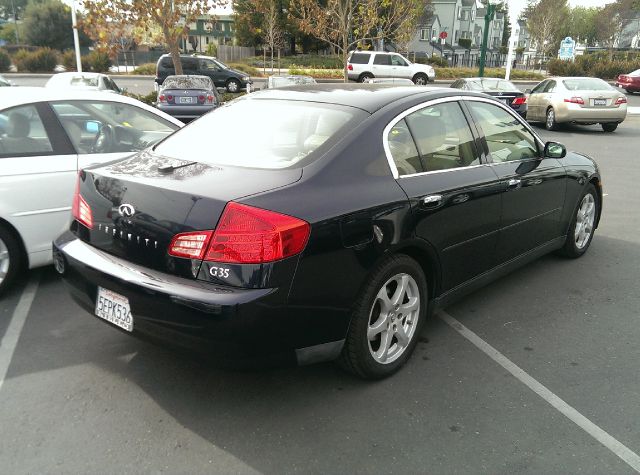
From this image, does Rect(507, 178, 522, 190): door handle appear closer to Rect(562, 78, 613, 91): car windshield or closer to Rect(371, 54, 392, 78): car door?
Rect(562, 78, 613, 91): car windshield

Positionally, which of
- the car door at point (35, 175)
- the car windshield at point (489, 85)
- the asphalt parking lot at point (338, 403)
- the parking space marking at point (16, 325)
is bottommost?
the parking space marking at point (16, 325)

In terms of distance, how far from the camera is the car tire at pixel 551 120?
15.8 m

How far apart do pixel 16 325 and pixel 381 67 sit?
29.2 metres

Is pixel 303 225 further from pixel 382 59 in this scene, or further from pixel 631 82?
pixel 631 82

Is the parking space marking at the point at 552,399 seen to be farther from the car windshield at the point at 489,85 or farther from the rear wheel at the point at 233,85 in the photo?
the rear wheel at the point at 233,85

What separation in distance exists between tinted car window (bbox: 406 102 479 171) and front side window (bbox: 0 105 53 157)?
9.52ft

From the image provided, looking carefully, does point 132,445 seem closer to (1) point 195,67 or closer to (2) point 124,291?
(2) point 124,291

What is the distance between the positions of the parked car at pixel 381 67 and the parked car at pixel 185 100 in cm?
1732

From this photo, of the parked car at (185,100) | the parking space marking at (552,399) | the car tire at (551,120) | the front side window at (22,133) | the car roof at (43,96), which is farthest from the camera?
the car tire at (551,120)

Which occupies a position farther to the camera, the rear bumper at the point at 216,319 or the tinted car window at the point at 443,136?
the tinted car window at the point at 443,136

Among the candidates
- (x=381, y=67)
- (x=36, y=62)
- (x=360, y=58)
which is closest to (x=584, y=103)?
(x=381, y=67)

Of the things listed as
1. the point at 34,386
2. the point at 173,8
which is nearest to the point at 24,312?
the point at 34,386

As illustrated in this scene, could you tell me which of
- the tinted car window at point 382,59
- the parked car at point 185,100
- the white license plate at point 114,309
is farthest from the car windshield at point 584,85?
the tinted car window at point 382,59

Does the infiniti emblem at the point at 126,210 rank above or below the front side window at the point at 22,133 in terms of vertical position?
below
